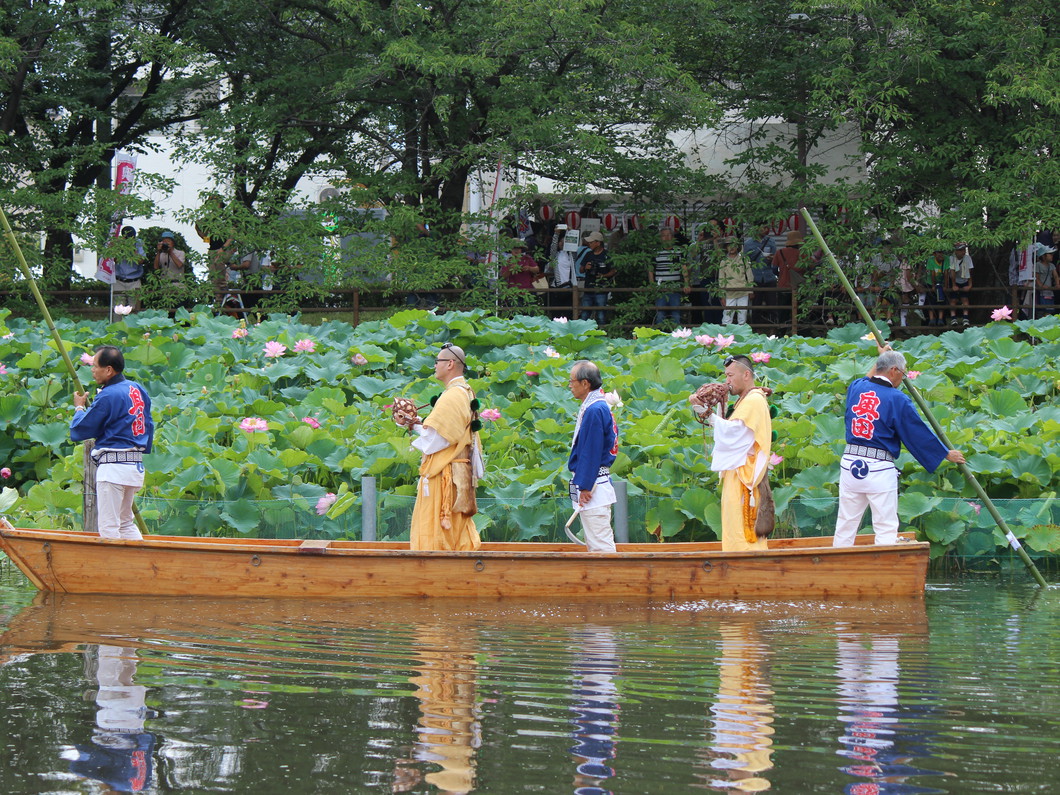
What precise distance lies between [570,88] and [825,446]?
9291mm

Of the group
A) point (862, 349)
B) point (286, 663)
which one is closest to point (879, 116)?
point (862, 349)

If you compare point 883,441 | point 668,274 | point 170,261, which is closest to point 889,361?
point 883,441

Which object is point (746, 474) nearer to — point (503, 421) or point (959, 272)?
point (503, 421)

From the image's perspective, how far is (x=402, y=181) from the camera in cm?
1797

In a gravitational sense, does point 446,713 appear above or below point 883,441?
below

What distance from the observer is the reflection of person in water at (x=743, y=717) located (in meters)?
4.55

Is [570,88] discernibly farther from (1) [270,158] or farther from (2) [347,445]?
(2) [347,445]

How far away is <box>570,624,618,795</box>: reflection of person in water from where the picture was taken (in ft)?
15.0

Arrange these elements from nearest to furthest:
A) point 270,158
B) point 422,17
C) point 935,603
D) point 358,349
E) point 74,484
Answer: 1. point 935,603
2. point 74,484
3. point 358,349
4. point 422,17
5. point 270,158

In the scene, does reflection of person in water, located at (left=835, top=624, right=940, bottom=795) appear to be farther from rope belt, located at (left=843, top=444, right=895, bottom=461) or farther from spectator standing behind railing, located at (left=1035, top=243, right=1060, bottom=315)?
spectator standing behind railing, located at (left=1035, top=243, right=1060, bottom=315)

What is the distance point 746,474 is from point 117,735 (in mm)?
4499

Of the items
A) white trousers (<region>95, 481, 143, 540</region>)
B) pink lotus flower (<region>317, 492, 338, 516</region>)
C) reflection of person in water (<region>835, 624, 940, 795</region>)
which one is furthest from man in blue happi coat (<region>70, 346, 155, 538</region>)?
reflection of person in water (<region>835, 624, 940, 795</region>)

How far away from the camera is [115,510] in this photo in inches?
332

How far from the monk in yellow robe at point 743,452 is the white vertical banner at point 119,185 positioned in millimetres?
11123
